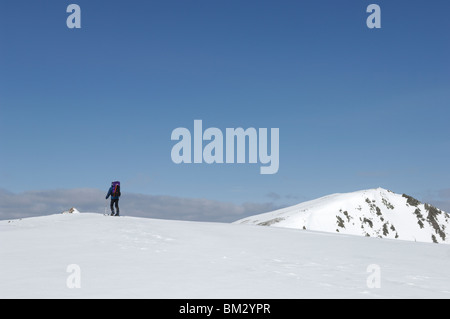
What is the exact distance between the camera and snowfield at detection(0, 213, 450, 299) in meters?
10.1

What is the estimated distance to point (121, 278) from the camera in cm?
1091

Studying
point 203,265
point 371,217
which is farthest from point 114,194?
point 371,217

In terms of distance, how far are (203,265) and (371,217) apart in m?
103

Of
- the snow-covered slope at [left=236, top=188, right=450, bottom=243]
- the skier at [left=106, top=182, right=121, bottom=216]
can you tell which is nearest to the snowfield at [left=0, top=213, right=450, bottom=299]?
the skier at [left=106, top=182, right=121, bottom=216]

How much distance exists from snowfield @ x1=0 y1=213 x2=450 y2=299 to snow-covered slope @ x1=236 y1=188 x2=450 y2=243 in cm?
7933

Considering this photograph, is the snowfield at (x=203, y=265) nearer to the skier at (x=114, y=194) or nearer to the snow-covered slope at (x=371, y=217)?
the skier at (x=114, y=194)

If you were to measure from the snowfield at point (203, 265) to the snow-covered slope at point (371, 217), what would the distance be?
7933cm

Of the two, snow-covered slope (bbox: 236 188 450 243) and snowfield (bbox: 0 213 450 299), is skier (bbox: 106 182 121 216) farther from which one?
snow-covered slope (bbox: 236 188 450 243)

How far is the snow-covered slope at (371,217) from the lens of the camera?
101062 mm

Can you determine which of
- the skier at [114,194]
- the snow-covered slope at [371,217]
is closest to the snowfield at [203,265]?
the skier at [114,194]

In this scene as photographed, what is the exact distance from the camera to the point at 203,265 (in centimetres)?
1293

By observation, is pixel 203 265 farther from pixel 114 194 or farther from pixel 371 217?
pixel 371 217

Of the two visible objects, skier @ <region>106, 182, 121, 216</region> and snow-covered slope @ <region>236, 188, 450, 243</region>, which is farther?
snow-covered slope @ <region>236, 188, 450, 243</region>

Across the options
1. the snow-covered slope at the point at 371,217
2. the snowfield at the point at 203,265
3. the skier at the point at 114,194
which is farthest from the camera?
the snow-covered slope at the point at 371,217
